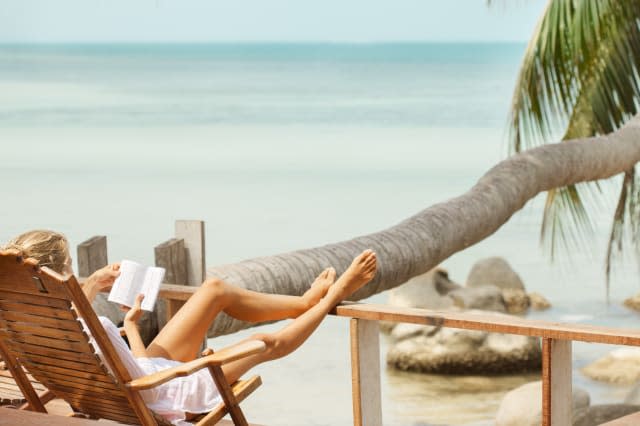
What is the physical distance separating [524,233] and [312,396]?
13378 millimetres

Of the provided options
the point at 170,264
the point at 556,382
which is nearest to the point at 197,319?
the point at 170,264

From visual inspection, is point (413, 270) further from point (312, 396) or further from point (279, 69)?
point (279, 69)

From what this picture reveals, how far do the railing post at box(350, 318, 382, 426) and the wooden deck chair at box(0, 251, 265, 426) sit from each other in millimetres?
504

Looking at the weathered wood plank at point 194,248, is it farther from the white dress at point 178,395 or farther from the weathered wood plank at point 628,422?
the weathered wood plank at point 628,422

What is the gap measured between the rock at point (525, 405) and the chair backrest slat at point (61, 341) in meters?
7.86

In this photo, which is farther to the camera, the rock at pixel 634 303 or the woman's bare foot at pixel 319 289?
the rock at pixel 634 303

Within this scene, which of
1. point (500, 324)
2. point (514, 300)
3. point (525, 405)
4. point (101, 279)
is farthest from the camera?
point (514, 300)

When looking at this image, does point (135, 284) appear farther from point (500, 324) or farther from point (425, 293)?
point (425, 293)

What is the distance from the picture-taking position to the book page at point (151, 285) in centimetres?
367

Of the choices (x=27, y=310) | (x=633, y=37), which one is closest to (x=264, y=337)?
(x=27, y=310)

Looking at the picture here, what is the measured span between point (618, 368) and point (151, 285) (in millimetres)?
12556

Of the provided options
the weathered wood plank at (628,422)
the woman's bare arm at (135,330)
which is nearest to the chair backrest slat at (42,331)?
the woman's bare arm at (135,330)

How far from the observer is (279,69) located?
5497 cm

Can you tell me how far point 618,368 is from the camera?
15148 millimetres
